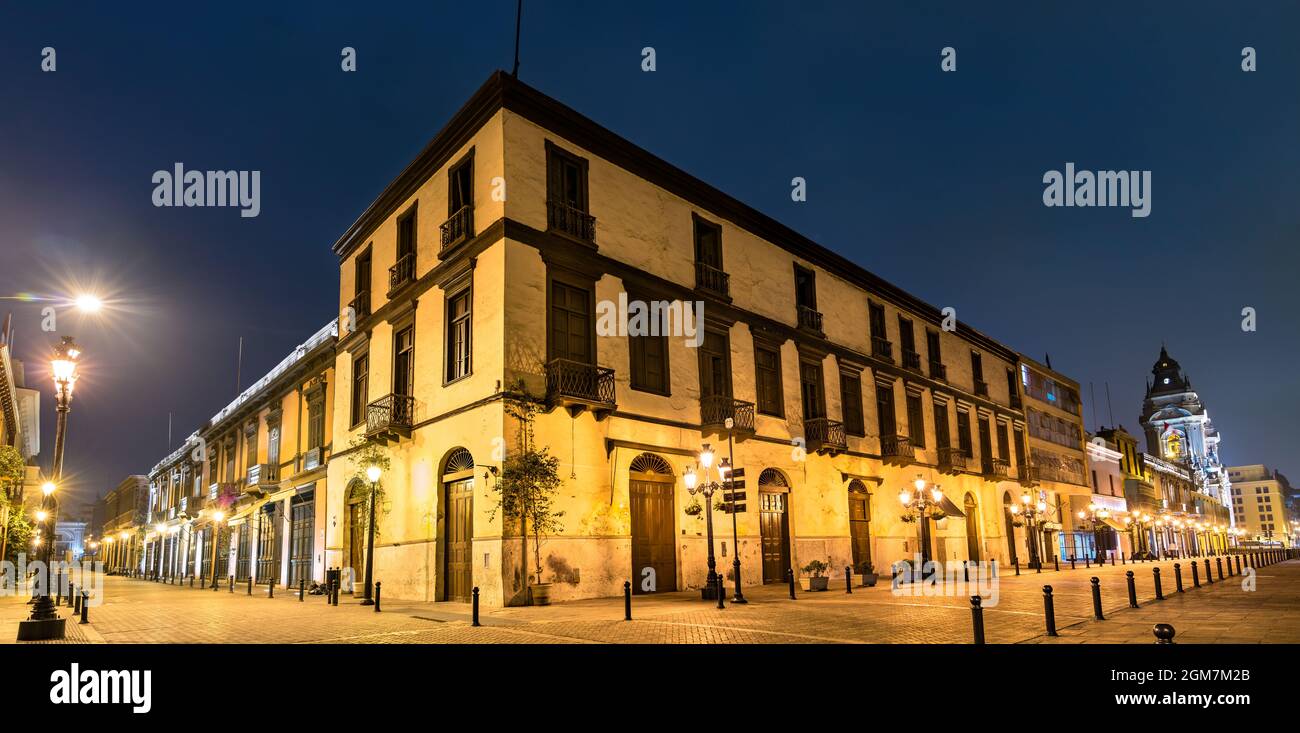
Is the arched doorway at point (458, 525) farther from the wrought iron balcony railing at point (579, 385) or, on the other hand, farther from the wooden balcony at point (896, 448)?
the wooden balcony at point (896, 448)

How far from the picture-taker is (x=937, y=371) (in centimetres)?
3966

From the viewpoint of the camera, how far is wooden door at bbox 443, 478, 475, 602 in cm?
2047

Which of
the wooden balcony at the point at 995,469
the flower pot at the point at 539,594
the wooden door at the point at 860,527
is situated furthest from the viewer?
the wooden balcony at the point at 995,469

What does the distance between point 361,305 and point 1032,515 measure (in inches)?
1427

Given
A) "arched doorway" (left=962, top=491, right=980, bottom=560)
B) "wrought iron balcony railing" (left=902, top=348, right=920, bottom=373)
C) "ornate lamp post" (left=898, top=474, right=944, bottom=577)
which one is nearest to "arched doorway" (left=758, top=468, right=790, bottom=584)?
"ornate lamp post" (left=898, top=474, right=944, bottom=577)

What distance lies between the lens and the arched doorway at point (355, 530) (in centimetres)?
2605

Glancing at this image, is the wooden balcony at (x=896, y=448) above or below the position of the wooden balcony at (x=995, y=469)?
above

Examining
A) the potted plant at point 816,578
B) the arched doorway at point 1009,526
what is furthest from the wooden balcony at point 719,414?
the arched doorway at point 1009,526

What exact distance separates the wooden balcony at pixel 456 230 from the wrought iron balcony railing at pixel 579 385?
14.7 ft

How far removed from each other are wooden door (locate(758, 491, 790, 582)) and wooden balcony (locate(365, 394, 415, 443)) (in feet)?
38.3

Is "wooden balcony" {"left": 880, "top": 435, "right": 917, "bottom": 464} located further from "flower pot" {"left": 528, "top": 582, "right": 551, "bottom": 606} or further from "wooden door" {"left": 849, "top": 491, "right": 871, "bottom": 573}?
"flower pot" {"left": 528, "top": 582, "right": 551, "bottom": 606}
